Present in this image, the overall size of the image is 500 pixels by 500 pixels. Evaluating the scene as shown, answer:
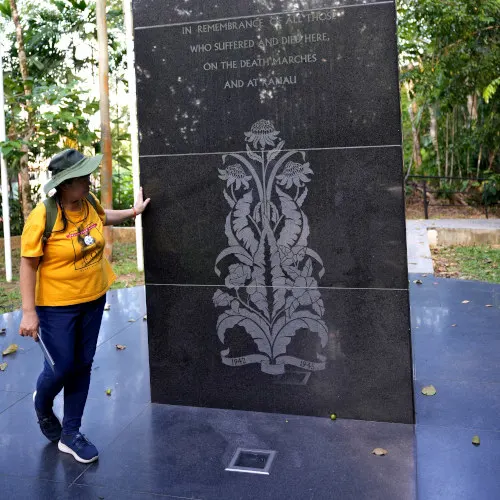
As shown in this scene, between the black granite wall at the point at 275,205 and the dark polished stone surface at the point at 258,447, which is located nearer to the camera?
the dark polished stone surface at the point at 258,447

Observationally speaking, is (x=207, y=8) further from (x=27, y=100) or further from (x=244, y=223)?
(x=27, y=100)

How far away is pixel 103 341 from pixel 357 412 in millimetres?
2601

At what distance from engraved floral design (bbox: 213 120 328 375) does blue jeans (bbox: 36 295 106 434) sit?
2.99 feet

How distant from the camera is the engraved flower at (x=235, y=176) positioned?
3777 millimetres

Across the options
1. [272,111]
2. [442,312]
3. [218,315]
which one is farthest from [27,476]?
[442,312]

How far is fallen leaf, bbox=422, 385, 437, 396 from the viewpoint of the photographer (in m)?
4.05

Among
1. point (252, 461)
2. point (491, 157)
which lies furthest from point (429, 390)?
point (491, 157)

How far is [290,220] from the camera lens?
3.73 m

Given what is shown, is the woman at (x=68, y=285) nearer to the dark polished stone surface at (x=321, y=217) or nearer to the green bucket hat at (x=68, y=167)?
the green bucket hat at (x=68, y=167)

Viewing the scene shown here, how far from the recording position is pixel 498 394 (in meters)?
3.99

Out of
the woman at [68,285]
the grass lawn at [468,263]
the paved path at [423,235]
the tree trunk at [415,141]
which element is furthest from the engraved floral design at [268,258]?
the tree trunk at [415,141]

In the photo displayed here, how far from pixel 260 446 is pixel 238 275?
39.7 inches

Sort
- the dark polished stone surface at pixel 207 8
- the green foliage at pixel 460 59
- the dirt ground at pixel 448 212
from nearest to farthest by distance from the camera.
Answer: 1. the dark polished stone surface at pixel 207 8
2. the green foliage at pixel 460 59
3. the dirt ground at pixel 448 212

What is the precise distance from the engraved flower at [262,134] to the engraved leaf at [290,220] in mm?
280
